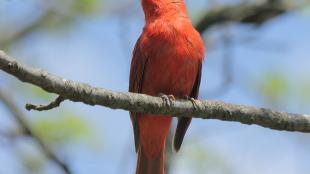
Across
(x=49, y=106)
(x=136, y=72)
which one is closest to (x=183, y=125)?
(x=136, y=72)

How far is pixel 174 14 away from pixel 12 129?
195cm

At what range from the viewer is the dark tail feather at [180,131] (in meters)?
6.25

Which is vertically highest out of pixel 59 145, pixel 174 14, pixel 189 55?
pixel 174 14

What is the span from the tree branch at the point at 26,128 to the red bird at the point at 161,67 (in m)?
1.01

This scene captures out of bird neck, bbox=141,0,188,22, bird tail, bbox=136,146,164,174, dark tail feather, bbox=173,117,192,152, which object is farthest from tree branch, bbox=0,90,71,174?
bird neck, bbox=141,0,188,22

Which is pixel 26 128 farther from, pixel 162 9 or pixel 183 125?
pixel 162 9

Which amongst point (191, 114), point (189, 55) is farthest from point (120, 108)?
point (189, 55)

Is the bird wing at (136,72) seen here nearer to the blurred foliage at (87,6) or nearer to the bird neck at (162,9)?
the bird neck at (162,9)

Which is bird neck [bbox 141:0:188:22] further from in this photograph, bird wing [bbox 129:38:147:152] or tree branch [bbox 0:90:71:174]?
tree branch [bbox 0:90:71:174]

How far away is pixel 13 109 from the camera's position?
612cm

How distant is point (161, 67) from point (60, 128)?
Answer: 354cm

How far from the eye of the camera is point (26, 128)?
567cm

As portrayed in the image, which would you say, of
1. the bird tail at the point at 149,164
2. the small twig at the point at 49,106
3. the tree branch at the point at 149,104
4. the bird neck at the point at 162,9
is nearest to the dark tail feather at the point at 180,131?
the bird tail at the point at 149,164

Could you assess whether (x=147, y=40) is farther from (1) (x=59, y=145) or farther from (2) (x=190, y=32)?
(1) (x=59, y=145)
